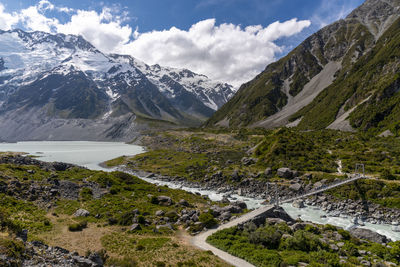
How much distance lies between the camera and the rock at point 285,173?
65.9 meters

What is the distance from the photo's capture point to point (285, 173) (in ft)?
218

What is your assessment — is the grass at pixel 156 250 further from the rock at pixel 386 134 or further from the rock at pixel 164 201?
the rock at pixel 386 134

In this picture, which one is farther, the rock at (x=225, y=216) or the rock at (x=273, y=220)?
the rock at (x=225, y=216)

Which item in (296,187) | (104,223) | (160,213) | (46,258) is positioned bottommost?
(104,223)

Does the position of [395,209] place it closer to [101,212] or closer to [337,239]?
[337,239]

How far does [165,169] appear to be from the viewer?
9662 centimetres

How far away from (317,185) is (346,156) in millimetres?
27198

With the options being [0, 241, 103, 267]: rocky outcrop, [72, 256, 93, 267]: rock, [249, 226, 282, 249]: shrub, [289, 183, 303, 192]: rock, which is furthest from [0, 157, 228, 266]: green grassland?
[289, 183, 303, 192]: rock

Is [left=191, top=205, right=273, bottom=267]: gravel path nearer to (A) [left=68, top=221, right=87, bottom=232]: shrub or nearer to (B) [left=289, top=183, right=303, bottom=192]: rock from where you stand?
Answer: (A) [left=68, top=221, right=87, bottom=232]: shrub

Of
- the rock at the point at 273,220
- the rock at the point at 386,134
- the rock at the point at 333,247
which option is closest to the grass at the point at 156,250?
the rock at the point at 333,247

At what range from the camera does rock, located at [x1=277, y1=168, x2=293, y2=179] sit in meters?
65.9

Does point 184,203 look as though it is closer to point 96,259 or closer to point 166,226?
point 166,226

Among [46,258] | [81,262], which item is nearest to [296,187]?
[81,262]

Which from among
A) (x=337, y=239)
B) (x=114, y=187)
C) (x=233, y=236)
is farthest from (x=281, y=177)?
(x=114, y=187)
